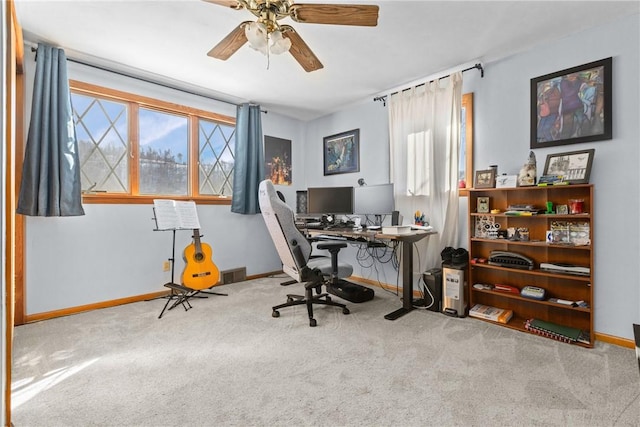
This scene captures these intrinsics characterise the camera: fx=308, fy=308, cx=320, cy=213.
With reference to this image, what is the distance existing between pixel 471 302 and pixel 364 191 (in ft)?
5.09

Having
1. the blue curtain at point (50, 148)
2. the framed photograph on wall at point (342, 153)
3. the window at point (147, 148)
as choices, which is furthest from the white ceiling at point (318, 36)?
the framed photograph on wall at point (342, 153)

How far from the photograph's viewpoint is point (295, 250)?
243 centimetres

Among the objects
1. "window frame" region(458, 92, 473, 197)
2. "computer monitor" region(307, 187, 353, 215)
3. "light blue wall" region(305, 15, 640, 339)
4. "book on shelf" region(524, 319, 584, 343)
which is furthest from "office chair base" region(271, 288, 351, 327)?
"light blue wall" region(305, 15, 640, 339)

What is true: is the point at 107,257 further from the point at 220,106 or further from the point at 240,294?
the point at 220,106

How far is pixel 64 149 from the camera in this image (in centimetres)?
261

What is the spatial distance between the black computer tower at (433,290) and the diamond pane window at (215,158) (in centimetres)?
264

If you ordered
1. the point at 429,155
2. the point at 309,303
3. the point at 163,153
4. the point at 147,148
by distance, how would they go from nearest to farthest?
the point at 309,303, the point at 429,155, the point at 147,148, the point at 163,153

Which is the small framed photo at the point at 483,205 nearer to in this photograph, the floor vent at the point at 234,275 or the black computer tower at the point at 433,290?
the black computer tower at the point at 433,290

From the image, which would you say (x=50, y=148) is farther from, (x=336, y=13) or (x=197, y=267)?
(x=336, y=13)

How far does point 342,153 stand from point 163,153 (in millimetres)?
2200

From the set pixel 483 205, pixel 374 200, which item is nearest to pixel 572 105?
pixel 483 205

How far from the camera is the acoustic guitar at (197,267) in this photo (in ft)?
10.4

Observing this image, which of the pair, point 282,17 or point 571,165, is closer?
point 282,17

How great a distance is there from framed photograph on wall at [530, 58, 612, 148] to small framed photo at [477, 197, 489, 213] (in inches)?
22.6
